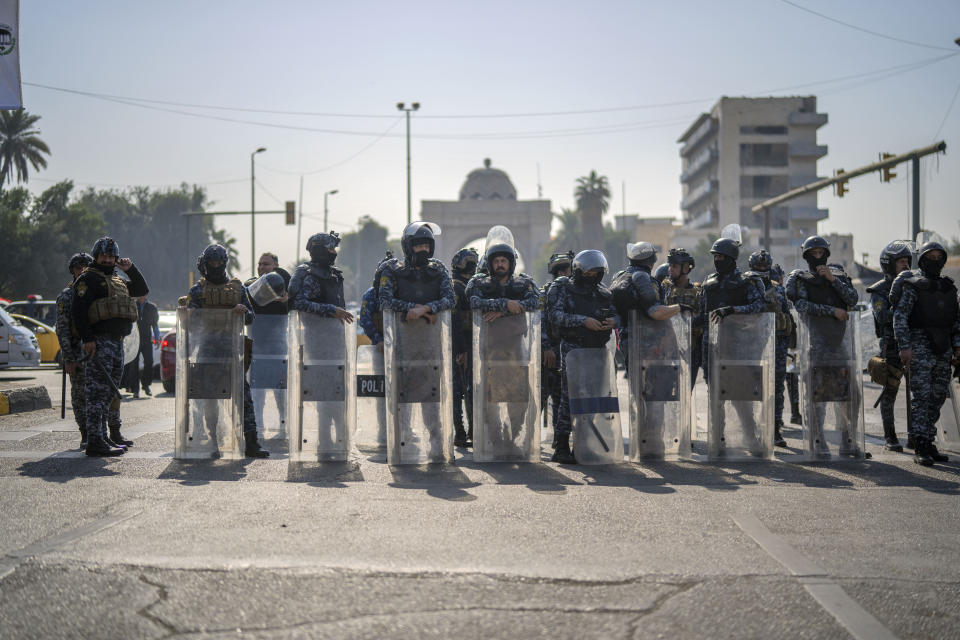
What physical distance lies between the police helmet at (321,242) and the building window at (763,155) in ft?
264

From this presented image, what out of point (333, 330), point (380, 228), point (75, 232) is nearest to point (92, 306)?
point (333, 330)

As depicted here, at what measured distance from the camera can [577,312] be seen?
25.5ft

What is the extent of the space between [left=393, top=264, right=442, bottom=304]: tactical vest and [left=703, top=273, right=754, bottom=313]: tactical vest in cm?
244

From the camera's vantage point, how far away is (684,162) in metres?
101

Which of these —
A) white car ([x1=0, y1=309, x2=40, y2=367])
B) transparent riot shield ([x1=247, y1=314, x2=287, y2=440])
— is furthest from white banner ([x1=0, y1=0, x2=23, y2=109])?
white car ([x1=0, y1=309, x2=40, y2=367])

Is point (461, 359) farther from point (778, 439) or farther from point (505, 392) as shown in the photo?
point (778, 439)

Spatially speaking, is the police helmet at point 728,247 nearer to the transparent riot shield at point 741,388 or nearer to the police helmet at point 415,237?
the transparent riot shield at point 741,388

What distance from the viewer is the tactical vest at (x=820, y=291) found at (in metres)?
8.13

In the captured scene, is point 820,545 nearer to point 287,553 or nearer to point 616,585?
point 616,585

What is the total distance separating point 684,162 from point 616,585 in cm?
10095

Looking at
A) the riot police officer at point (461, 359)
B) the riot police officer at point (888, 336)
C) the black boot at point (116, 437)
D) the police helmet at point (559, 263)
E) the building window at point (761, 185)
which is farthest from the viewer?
the building window at point (761, 185)

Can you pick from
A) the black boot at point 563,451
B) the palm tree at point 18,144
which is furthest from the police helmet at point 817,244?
the palm tree at point 18,144

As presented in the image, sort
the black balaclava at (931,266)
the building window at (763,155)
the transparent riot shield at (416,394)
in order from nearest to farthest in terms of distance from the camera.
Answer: the transparent riot shield at (416,394) → the black balaclava at (931,266) → the building window at (763,155)

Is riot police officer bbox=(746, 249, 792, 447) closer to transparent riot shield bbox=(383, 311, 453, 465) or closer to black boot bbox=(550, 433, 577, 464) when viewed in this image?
black boot bbox=(550, 433, 577, 464)
